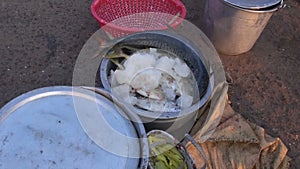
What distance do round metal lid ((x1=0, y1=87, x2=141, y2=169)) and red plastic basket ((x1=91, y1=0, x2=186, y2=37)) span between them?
1185mm

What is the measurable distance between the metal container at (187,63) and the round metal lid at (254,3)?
60 cm

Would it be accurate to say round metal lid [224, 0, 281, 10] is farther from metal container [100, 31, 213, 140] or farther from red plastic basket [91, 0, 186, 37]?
metal container [100, 31, 213, 140]

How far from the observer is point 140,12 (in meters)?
3.22

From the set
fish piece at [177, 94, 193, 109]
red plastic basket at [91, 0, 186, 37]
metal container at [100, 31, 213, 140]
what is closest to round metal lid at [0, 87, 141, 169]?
metal container at [100, 31, 213, 140]

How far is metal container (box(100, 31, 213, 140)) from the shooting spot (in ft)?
7.54

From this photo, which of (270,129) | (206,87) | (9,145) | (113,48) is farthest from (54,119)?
(270,129)

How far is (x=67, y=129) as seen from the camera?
6.00 feet

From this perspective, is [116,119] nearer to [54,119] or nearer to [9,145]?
[54,119]

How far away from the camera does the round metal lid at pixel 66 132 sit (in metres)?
1.72

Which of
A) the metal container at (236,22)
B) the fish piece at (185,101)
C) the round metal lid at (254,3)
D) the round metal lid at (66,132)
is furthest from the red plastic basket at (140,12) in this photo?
→ the round metal lid at (66,132)

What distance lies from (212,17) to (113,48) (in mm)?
1096

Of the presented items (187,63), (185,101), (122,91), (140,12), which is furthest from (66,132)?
(140,12)

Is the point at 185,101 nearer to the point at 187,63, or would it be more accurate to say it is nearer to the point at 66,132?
the point at 187,63

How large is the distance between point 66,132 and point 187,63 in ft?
3.99
